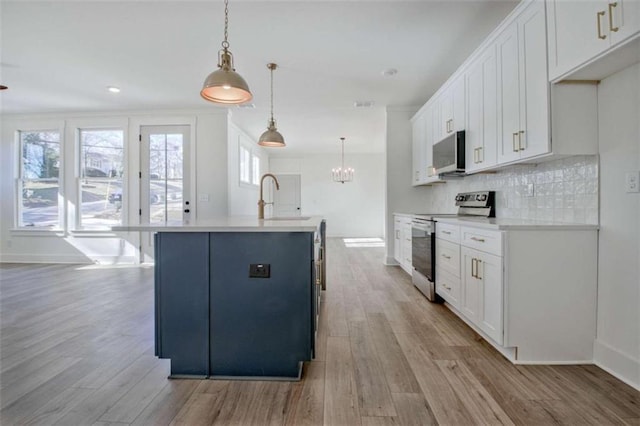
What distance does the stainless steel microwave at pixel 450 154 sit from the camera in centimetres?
327

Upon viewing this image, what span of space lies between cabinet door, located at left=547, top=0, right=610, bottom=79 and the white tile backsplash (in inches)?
25.5

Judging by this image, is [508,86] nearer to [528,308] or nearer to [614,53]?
[614,53]

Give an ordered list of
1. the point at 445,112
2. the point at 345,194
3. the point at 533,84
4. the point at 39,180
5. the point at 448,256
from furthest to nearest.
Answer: the point at 345,194 → the point at 39,180 → the point at 445,112 → the point at 448,256 → the point at 533,84

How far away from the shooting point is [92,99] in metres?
4.69

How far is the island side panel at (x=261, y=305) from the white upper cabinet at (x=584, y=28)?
1859 millimetres

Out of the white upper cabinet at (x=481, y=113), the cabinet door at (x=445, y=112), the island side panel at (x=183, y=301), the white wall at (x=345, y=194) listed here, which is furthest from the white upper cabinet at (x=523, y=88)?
the white wall at (x=345, y=194)

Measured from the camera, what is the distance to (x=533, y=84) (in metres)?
2.13

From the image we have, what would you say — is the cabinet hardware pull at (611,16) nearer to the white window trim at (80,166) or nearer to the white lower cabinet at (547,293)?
the white lower cabinet at (547,293)

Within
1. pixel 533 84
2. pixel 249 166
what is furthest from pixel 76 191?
pixel 533 84

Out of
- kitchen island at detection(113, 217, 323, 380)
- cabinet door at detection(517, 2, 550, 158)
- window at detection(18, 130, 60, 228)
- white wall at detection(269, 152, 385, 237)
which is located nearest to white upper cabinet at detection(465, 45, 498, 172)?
cabinet door at detection(517, 2, 550, 158)

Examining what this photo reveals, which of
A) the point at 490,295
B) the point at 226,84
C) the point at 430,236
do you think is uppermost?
the point at 226,84

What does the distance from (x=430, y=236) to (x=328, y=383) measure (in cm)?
200

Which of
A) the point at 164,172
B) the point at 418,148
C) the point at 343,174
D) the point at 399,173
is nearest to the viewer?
the point at 418,148

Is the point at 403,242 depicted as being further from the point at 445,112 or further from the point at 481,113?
the point at 481,113
